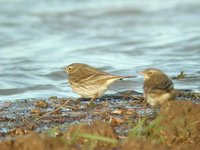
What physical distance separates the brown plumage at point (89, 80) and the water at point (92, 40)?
159 cm

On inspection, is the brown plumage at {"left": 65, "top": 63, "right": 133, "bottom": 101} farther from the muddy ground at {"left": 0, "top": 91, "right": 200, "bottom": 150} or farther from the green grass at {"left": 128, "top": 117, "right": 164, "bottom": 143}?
the green grass at {"left": 128, "top": 117, "right": 164, "bottom": 143}

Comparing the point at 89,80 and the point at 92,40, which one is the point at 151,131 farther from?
the point at 92,40

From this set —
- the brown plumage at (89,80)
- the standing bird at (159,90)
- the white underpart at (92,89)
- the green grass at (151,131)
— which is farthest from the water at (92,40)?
the green grass at (151,131)

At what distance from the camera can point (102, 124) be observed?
26.1 feet

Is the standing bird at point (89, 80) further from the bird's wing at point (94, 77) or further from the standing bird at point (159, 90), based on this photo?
the standing bird at point (159, 90)

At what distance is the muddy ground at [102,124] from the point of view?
726 centimetres

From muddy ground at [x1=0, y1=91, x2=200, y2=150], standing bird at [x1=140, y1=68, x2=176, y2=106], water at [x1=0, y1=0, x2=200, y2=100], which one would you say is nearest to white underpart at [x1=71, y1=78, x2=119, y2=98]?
muddy ground at [x1=0, y1=91, x2=200, y2=150]

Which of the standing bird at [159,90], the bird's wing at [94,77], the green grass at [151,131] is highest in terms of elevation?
the bird's wing at [94,77]

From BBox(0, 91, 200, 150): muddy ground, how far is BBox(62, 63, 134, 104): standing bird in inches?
8.1

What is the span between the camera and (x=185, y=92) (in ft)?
38.7

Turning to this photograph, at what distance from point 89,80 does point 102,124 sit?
2936 millimetres

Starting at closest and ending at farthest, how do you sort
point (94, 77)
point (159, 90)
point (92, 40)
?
point (159, 90), point (94, 77), point (92, 40)

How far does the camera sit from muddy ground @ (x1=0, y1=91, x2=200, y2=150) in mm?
7258

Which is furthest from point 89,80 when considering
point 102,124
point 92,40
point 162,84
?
point 92,40
